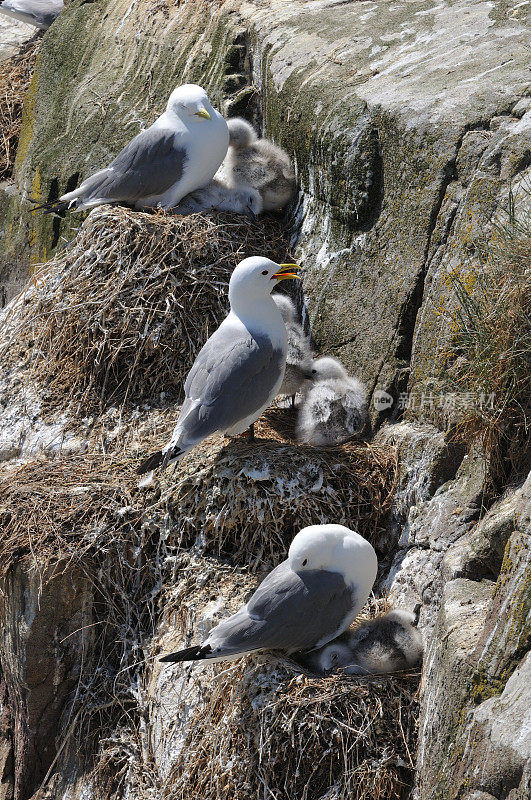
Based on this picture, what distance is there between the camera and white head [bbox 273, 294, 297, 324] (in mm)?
5138

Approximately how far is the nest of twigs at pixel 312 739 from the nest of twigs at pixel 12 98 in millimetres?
5389

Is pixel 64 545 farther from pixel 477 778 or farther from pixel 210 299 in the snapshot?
pixel 477 778

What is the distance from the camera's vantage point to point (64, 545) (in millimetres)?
4516

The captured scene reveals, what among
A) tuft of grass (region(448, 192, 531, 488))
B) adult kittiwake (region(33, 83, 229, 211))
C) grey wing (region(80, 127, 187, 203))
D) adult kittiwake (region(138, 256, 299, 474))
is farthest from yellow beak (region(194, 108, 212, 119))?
tuft of grass (region(448, 192, 531, 488))

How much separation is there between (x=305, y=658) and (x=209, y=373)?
1.28 metres

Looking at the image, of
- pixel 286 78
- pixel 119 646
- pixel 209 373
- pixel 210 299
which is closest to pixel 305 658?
pixel 119 646

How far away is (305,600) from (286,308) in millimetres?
1754

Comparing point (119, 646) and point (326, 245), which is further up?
point (326, 245)

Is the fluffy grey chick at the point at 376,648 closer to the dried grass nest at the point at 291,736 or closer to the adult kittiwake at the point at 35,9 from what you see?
the dried grass nest at the point at 291,736

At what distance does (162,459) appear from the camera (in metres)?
4.32

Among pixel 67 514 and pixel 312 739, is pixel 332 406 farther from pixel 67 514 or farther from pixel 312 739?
pixel 312 739

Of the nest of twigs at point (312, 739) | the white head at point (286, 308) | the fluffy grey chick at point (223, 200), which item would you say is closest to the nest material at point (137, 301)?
the fluffy grey chick at point (223, 200)

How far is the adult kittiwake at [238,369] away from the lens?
4363 mm

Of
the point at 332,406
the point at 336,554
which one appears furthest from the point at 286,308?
the point at 336,554
